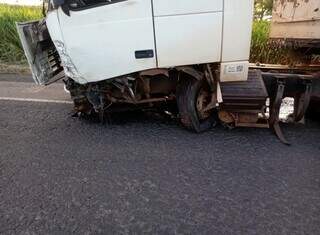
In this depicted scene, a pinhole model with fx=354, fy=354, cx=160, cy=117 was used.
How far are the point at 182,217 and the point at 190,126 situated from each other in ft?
5.68

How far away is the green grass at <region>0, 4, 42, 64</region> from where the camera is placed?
8868 mm

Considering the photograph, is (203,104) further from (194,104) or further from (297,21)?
(297,21)

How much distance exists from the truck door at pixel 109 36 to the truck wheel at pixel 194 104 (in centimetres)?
52

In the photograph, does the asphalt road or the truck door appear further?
the truck door

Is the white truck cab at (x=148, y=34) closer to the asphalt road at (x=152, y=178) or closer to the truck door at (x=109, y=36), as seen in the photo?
the truck door at (x=109, y=36)

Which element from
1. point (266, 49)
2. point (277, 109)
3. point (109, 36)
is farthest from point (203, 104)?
point (266, 49)

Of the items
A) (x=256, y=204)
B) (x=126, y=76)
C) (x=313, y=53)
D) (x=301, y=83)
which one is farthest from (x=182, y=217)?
(x=313, y=53)

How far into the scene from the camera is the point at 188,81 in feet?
14.1

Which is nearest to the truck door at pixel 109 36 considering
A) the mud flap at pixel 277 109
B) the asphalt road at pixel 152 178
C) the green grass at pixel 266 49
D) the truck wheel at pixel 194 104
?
the truck wheel at pixel 194 104

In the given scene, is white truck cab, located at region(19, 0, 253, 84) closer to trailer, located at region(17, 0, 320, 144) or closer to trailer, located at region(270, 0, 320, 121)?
trailer, located at region(17, 0, 320, 144)

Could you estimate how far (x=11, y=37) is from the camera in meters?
9.07

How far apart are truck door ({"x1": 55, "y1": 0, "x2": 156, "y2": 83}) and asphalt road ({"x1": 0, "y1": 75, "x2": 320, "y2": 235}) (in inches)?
34.1

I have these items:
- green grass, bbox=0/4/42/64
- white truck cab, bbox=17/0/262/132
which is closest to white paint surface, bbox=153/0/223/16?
white truck cab, bbox=17/0/262/132

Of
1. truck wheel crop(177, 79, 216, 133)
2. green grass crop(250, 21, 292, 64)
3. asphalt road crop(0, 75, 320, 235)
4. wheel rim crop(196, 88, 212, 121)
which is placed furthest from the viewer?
green grass crop(250, 21, 292, 64)
